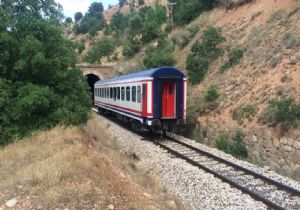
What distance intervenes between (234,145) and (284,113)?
2.65 metres

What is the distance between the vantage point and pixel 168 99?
1978 centimetres

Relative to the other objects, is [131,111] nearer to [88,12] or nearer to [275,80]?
[275,80]

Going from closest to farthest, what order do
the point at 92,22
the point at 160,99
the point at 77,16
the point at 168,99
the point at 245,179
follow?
the point at 245,179, the point at 160,99, the point at 168,99, the point at 92,22, the point at 77,16

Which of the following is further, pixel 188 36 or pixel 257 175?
pixel 188 36

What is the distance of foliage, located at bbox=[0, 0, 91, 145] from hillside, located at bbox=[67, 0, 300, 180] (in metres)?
6.80

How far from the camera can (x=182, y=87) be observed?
65.4 feet

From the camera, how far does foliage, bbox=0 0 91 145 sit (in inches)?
565

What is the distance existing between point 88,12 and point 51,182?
14694 cm

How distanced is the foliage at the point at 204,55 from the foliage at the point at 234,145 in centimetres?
905

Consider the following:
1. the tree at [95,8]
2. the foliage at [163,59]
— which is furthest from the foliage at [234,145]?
the tree at [95,8]

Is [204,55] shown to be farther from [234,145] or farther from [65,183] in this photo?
[65,183]

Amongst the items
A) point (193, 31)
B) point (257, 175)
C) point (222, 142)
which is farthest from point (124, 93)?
point (193, 31)

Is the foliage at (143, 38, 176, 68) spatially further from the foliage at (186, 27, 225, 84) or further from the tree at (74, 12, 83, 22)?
the tree at (74, 12, 83, 22)

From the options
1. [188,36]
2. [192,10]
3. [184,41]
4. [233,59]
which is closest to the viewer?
[233,59]
